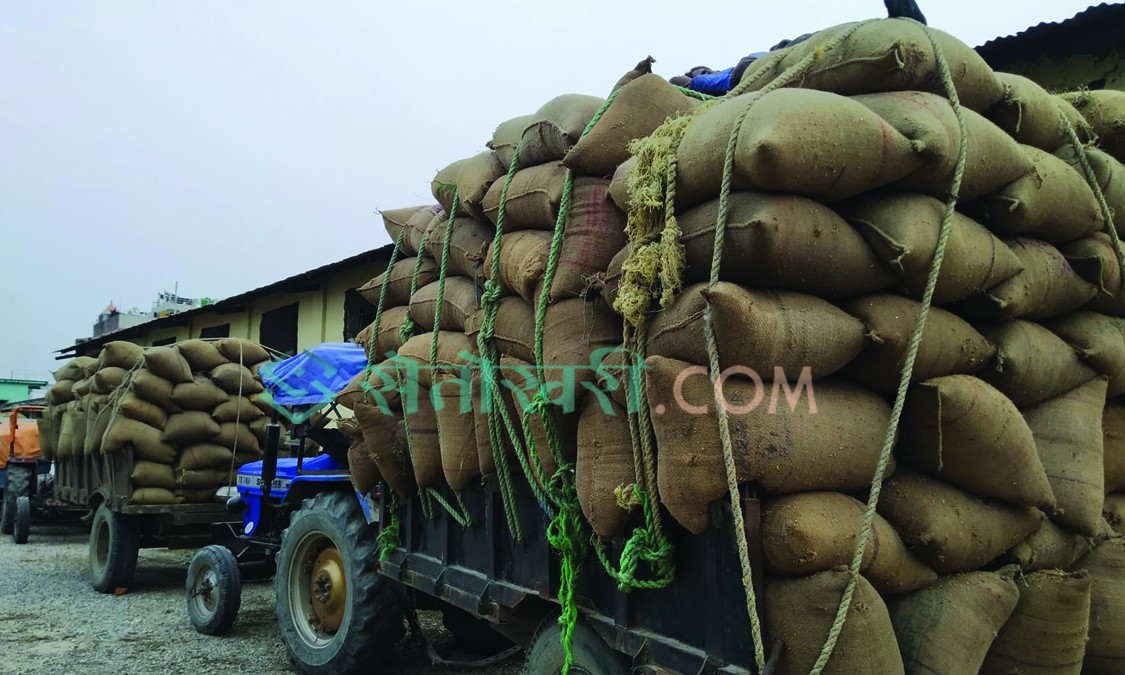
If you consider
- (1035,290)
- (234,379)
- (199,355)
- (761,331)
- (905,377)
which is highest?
(1035,290)

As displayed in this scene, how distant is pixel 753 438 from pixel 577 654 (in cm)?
118

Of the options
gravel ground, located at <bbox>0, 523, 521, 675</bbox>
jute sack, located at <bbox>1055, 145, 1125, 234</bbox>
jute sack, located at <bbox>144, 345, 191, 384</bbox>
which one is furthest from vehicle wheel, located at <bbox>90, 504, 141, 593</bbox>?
jute sack, located at <bbox>1055, 145, 1125, 234</bbox>

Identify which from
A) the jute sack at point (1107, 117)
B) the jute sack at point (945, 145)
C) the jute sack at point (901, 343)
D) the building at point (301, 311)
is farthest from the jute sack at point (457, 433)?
the building at point (301, 311)

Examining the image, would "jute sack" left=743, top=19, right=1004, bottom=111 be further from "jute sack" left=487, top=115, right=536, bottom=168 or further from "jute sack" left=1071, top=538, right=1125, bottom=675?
"jute sack" left=1071, top=538, right=1125, bottom=675

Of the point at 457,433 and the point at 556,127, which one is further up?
the point at 556,127

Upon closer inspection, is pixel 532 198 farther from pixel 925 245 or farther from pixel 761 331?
pixel 925 245

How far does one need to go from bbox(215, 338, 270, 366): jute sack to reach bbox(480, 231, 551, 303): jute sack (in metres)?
6.54

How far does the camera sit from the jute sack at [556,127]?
3.27 m

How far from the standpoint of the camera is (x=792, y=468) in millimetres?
2139

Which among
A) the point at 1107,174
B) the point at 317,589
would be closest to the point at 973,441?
the point at 1107,174

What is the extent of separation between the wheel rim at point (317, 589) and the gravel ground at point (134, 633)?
50cm

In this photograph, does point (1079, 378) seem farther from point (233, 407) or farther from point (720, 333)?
point (233, 407)

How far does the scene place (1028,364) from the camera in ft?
8.36

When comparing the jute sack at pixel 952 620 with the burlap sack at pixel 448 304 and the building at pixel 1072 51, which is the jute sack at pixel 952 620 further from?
the building at pixel 1072 51
